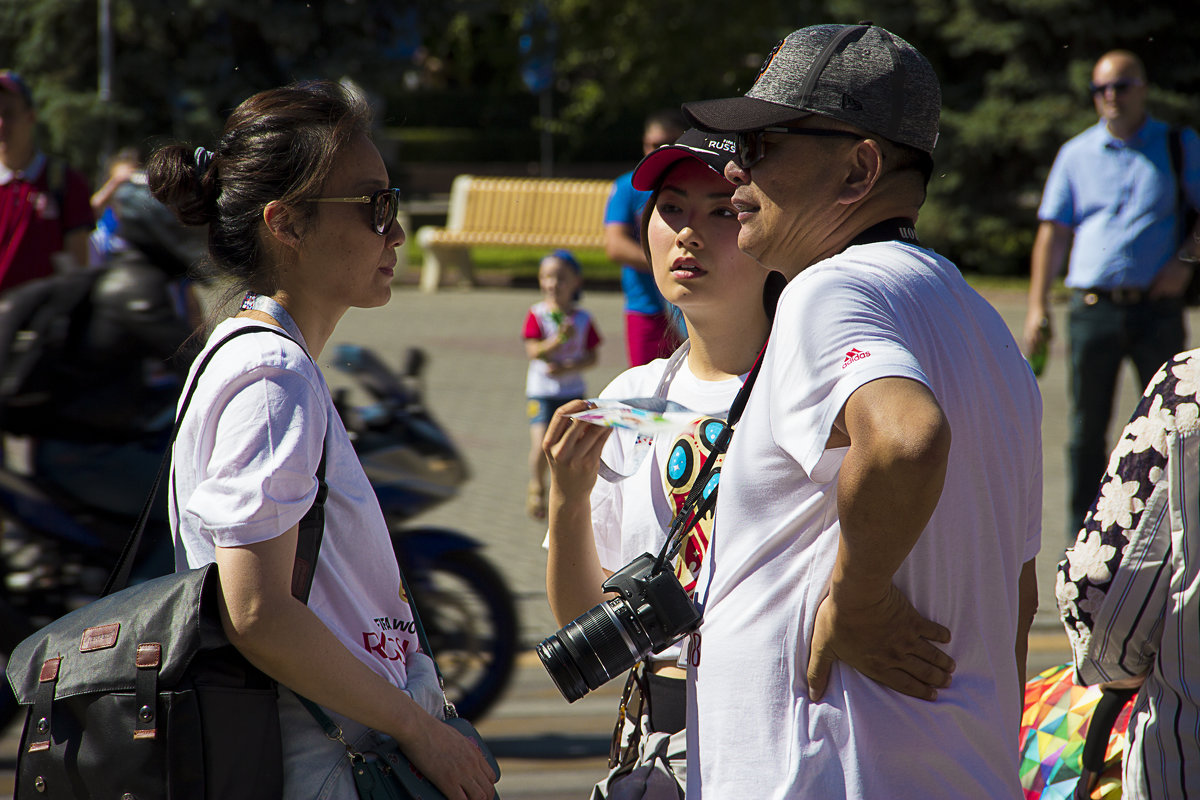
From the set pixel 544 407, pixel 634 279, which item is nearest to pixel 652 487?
pixel 634 279

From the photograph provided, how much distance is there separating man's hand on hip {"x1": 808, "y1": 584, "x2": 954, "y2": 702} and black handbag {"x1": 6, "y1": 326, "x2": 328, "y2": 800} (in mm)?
751

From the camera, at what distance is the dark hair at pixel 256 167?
197 cm

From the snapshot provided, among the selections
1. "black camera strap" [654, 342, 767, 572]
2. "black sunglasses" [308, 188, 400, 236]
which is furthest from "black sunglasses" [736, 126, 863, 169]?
"black sunglasses" [308, 188, 400, 236]

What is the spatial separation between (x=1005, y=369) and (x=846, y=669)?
0.46 metres

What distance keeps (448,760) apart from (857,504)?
0.81 m

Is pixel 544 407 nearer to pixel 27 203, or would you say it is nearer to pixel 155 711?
pixel 27 203

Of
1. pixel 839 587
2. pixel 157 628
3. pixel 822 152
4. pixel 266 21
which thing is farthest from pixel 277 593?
pixel 266 21

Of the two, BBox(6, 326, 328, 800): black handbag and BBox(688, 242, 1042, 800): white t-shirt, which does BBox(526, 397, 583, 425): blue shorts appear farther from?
BBox(688, 242, 1042, 800): white t-shirt

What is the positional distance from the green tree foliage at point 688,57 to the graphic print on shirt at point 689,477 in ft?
49.1

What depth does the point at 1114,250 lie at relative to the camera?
616 cm

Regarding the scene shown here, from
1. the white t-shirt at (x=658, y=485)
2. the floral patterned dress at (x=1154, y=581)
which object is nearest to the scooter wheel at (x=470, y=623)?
the white t-shirt at (x=658, y=485)

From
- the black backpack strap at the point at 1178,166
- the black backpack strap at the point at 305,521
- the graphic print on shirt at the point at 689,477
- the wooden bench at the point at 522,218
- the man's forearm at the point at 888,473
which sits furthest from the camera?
the wooden bench at the point at 522,218

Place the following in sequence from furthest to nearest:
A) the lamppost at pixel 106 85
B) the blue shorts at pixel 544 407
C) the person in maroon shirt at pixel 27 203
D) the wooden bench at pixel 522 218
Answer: the lamppost at pixel 106 85, the wooden bench at pixel 522 218, the blue shorts at pixel 544 407, the person in maroon shirt at pixel 27 203

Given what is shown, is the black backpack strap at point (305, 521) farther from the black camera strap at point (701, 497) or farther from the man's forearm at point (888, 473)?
the man's forearm at point (888, 473)
